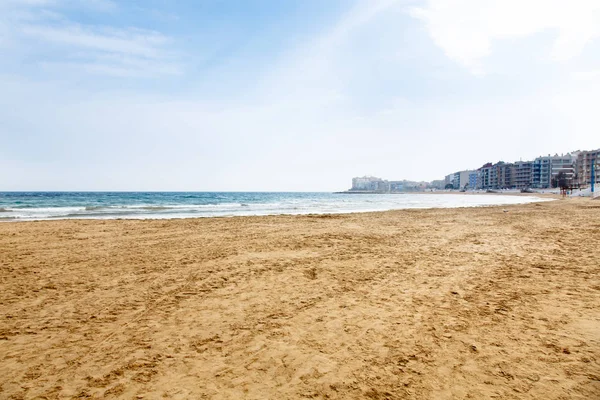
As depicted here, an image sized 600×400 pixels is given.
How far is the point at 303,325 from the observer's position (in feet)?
14.1

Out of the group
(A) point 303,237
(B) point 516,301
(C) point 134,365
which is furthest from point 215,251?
(B) point 516,301

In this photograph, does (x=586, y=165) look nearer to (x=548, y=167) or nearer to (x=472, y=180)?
(x=548, y=167)

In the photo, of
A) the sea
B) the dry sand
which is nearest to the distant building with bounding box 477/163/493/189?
the sea

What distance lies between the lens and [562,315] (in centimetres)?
451

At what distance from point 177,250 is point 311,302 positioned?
584cm

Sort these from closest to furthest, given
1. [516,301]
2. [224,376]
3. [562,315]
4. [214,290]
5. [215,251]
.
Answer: [224,376]
[562,315]
[516,301]
[214,290]
[215,251]

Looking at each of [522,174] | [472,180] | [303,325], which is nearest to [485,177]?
[472,180]

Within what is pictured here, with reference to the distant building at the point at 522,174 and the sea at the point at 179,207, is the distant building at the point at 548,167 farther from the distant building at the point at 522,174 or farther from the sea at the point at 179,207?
the sea at the point at 179,207

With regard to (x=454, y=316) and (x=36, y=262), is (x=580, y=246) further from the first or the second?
(x=36, y=262)

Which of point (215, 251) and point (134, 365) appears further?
point (215, 251)

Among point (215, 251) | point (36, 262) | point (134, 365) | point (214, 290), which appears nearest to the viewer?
point (134, 365)

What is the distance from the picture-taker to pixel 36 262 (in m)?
8.09

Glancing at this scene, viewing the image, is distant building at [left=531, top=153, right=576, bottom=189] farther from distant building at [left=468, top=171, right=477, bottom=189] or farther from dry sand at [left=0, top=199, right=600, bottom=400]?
dry sand at [left=0, top=199, right=600, bottom=400]

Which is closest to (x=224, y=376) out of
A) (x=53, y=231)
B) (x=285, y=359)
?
(x=285, y=359)
